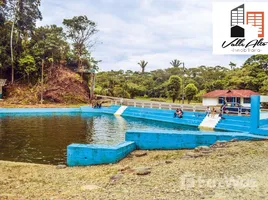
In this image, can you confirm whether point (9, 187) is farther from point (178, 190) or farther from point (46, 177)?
point (178, 190)

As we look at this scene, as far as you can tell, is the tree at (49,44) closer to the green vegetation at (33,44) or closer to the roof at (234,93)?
the green vegetation at (33,44)

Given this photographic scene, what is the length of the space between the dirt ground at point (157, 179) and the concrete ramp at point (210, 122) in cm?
985

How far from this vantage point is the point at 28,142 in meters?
12.1

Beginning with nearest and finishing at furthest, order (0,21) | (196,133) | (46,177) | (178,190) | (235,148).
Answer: (178,190) < (46,177) < (235,148) < (196,133) < (0,21)

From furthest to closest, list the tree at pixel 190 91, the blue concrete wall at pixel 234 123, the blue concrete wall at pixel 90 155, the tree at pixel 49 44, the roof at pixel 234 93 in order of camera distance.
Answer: the tree at pixel 190 91 < the tree at pixel 49 44 < the roof at pixel 234 93 < the blue concrete wall at pixel 234 123 < the blue concrete wall at pixel 90 155

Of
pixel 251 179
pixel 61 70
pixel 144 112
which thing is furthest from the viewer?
pixel 61 70

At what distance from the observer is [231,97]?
31.0 metres

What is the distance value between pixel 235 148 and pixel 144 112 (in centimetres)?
1707

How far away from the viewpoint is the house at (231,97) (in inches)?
1172

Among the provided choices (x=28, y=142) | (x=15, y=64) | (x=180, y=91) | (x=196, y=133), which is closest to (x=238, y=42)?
(x=196, y=133)

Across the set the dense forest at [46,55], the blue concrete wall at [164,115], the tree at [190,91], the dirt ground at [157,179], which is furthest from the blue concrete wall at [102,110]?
the dirt ground at [157,179]

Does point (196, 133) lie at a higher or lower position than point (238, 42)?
lower

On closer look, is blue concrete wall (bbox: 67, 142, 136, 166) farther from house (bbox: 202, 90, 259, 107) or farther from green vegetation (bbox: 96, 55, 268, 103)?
green vegetation (bbox: 96, 55, 268, 103)

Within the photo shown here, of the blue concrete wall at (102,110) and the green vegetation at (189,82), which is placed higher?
the green vegetation at (189,82)
